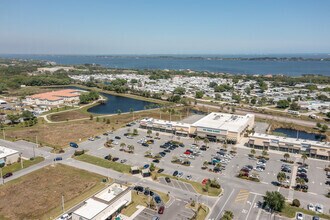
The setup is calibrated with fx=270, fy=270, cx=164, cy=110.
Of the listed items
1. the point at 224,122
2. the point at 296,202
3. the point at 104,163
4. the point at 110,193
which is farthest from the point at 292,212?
the point at 224,122

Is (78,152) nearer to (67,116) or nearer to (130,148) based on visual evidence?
(130,148)

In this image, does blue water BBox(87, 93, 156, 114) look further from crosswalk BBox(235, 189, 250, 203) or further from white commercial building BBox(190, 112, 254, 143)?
crosswalk BBox(235, 189, 250, 203)

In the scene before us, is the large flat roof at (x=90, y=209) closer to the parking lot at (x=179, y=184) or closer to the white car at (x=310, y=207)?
the parking lot at (x=179, y=184)

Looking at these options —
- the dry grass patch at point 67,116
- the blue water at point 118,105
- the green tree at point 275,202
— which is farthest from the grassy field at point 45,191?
the blue water at point 118,105

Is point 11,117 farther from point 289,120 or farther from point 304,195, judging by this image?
point 289,120

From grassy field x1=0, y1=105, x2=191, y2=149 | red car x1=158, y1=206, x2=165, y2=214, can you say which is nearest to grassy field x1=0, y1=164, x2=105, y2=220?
red car x1=158, y1=206, x2=165, y2=214
